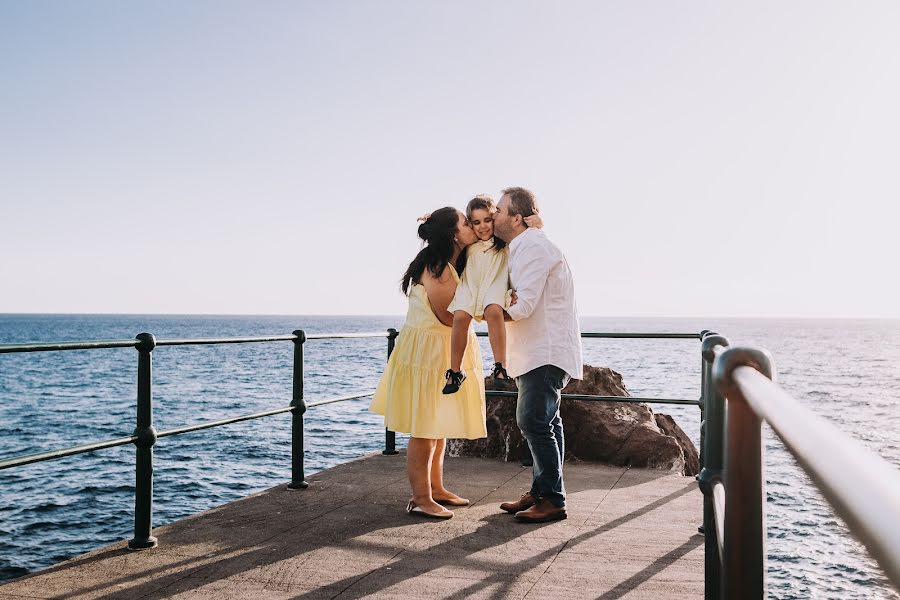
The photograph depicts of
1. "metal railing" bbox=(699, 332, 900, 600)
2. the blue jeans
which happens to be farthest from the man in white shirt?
"metal railing" bbox=(699, 332, 900, 600)

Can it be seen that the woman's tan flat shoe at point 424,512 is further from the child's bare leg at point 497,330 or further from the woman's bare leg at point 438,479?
the child's bare leg at point 497,330

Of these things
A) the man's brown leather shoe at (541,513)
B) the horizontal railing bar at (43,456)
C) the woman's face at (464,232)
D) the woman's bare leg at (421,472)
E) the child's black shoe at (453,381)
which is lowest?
the man's brown leather shoe at (541,513)

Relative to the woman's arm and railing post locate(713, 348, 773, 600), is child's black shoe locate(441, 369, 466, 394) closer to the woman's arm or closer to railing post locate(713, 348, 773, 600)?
the woman's arm

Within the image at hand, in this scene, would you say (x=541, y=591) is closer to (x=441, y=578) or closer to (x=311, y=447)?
(x=441, y=578)

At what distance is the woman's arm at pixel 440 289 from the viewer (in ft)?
15.4

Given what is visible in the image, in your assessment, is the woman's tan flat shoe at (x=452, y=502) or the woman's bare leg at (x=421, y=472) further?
the woman's tan flat shoe at (x=452, y=502)

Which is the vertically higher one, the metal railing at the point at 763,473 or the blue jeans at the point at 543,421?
A: the metal railing at the point at 763,473

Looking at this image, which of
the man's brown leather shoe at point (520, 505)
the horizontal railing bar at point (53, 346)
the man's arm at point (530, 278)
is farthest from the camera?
the man's brown leather shoe at point (520, 505)

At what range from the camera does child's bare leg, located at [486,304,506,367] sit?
4.49 m

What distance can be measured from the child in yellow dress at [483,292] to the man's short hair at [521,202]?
0.17 ft

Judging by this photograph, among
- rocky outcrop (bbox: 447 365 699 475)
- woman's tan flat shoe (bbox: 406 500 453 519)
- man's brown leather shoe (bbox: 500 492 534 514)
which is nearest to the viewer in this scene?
woman's tan flat shoe (bbox: 406 500 453 519)

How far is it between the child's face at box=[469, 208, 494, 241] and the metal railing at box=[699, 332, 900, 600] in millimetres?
2654

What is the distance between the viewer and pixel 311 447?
2062cm

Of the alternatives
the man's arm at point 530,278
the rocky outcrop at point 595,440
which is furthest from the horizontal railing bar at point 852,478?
the rocky outcrop at point 595,440
